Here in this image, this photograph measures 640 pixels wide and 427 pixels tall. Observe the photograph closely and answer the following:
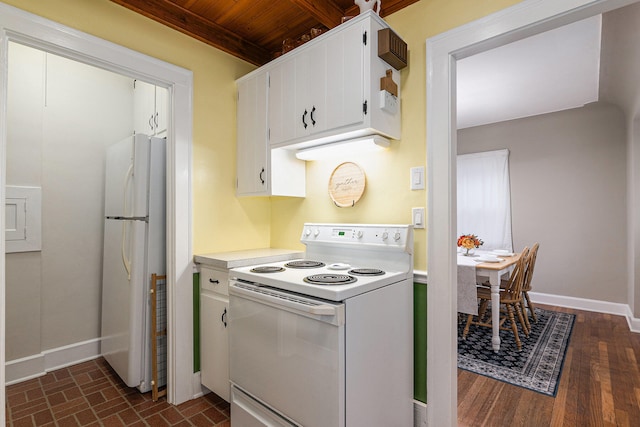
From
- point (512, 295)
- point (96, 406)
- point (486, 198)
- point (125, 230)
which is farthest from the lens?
point (486, 198)

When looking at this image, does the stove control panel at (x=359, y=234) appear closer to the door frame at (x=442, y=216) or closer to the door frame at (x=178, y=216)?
the door frame at (x=442, y=216)

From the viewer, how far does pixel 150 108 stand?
104 inches

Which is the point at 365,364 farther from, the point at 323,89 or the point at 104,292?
the point at 104,292

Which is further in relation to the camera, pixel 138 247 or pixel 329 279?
pixel 138 247

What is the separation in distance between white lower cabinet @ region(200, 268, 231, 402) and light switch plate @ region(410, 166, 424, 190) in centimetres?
124

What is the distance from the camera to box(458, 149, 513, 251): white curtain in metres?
4.74

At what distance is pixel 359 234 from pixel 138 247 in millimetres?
1485

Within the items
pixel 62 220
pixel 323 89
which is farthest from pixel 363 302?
pixel 62 220

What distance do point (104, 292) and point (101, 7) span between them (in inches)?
82.1

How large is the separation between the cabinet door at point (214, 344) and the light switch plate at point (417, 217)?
4.02ft

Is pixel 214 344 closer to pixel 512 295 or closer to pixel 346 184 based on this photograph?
pixel 346 184

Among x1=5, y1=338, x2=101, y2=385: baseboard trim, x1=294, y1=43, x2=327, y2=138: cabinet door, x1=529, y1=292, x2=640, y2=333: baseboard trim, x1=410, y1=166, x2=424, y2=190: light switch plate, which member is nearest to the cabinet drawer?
x1=294, y1=43, x2=327, y2=138: cabinet door

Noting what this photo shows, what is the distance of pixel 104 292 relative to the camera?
2688mm

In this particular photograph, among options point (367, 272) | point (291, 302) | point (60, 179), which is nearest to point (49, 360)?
point (60, 179)
